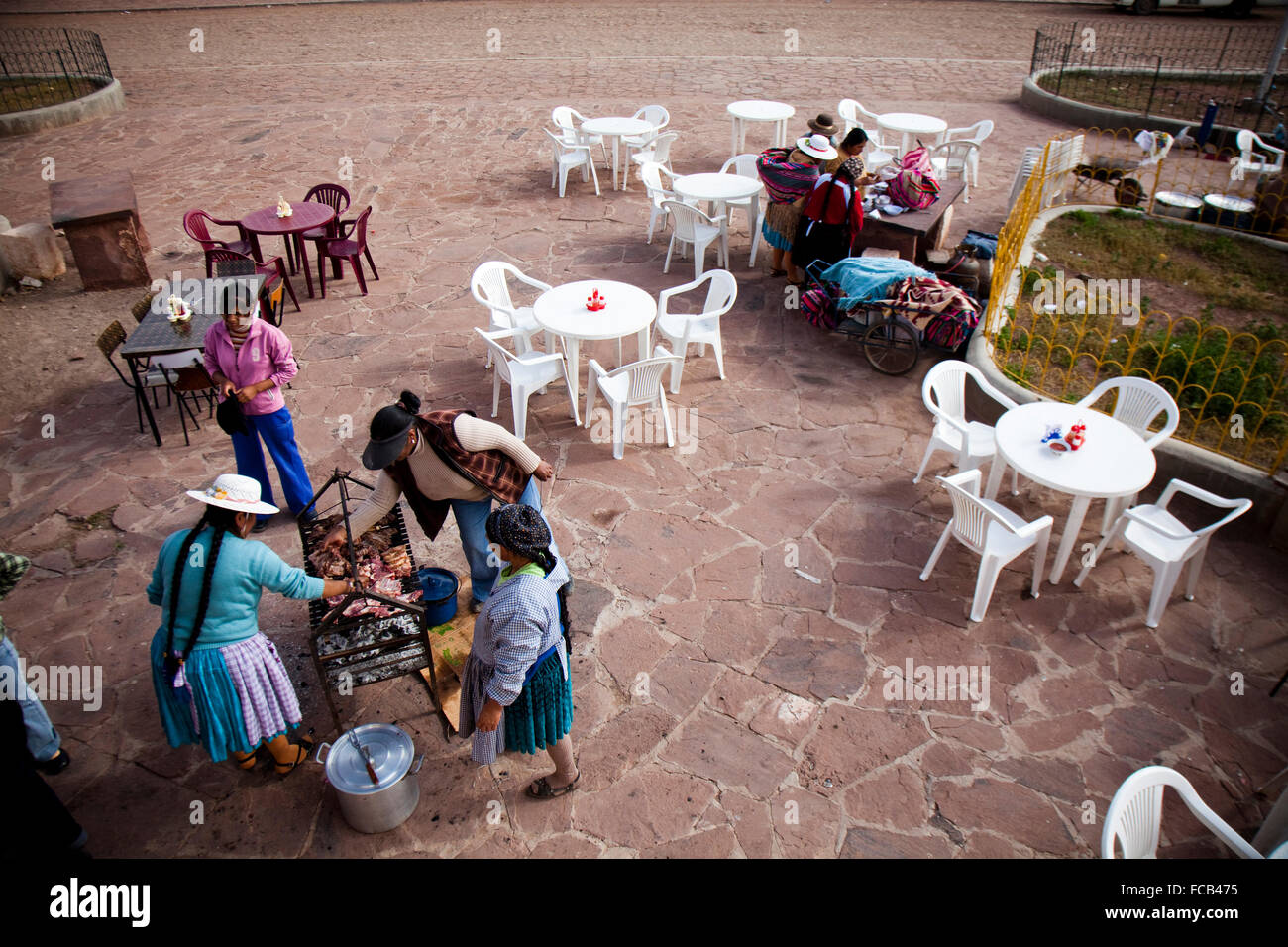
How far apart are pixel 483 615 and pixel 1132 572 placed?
15.8 feet

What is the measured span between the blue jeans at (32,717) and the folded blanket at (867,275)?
7.20m

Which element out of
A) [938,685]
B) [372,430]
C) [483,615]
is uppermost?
[372,430]

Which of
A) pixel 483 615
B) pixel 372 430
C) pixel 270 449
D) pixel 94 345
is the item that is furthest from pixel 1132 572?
pixel 94 345

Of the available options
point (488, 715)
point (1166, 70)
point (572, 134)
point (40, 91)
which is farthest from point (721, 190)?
point (40, 91)

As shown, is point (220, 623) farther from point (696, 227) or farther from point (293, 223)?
point (696, 227)

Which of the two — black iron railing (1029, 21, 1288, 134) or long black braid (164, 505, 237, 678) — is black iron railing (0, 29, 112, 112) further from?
black iron railing (1029, 21, 1288, 134)

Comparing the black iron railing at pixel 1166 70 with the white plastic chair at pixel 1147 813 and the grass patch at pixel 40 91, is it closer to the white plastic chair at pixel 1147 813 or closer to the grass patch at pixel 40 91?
the white plastic chair at pixel 1147 813

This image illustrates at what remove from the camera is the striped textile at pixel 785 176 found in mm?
9367

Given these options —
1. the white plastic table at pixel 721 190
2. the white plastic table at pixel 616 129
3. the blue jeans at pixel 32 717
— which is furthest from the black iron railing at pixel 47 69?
the blue jeans at pixel 32 717

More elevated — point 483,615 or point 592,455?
point 483,615

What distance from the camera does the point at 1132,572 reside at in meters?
6.19

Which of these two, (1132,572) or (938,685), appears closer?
(938,685)

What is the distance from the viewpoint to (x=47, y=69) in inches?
731
